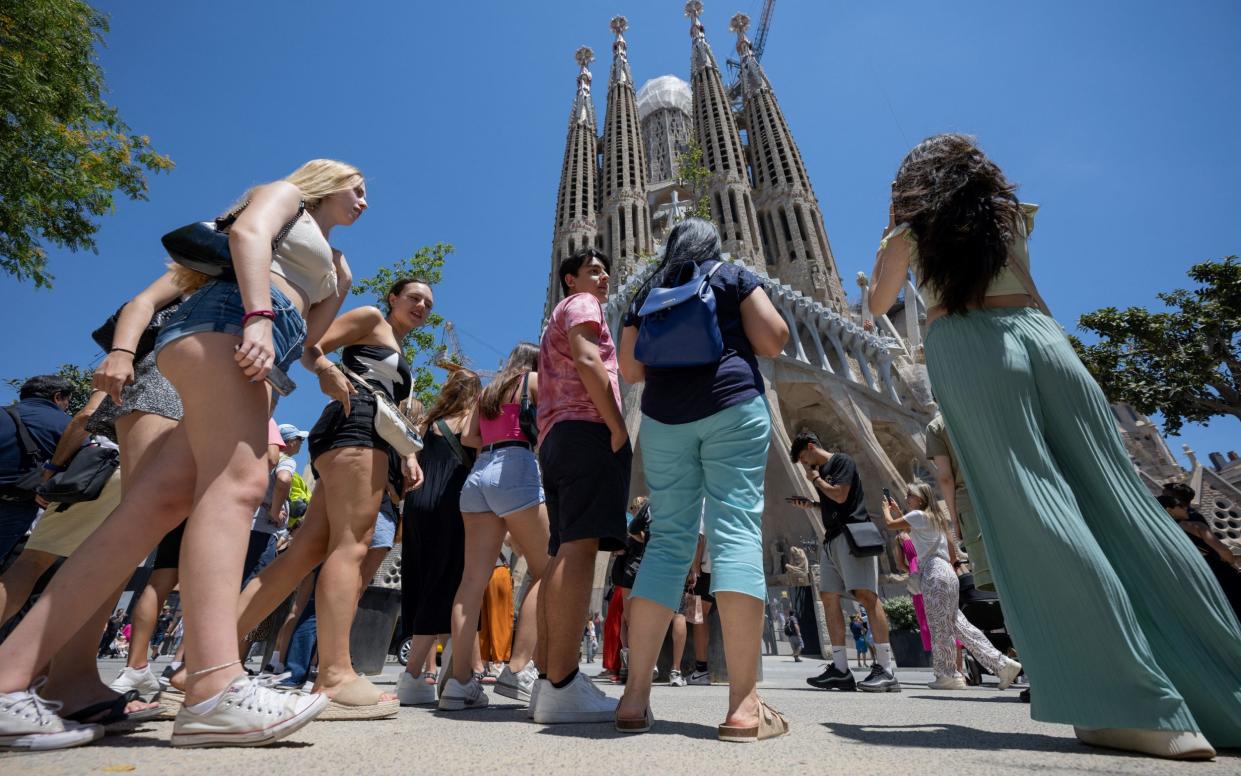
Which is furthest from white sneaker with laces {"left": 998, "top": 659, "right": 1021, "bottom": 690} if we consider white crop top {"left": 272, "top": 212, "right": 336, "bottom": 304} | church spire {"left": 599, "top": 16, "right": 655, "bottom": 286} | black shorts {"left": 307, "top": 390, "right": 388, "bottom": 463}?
church spire {"left": 599, "top": 16, "right": 655, "bottom": 286}

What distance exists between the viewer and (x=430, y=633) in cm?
362

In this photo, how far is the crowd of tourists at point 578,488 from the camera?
5.43 ft

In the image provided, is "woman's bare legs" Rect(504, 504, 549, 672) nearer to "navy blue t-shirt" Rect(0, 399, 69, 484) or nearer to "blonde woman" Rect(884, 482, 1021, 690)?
"navy blue t-shirt" Rect(0, 399, 69, 484)

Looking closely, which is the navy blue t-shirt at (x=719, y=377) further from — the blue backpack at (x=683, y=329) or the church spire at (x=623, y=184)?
the church spire at (x=623, y=184)

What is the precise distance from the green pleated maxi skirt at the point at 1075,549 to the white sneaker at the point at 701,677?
4585 millimetres

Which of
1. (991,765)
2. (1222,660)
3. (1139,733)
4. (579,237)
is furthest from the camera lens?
(579,237)

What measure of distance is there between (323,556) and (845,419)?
2768 cm

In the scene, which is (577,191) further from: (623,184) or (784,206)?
(784,206)

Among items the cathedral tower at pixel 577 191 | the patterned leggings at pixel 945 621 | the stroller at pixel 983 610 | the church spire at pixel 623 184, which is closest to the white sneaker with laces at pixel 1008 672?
the stroller at pixel 983 610

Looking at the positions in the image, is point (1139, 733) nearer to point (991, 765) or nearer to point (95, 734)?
point (991, 765)

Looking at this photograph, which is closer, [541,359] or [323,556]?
[323,556]

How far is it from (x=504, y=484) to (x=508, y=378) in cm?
65

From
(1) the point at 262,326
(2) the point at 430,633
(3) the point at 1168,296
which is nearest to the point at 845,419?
(3) the point at 1168,296

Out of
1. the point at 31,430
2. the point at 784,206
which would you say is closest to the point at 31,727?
the point at 31,430
